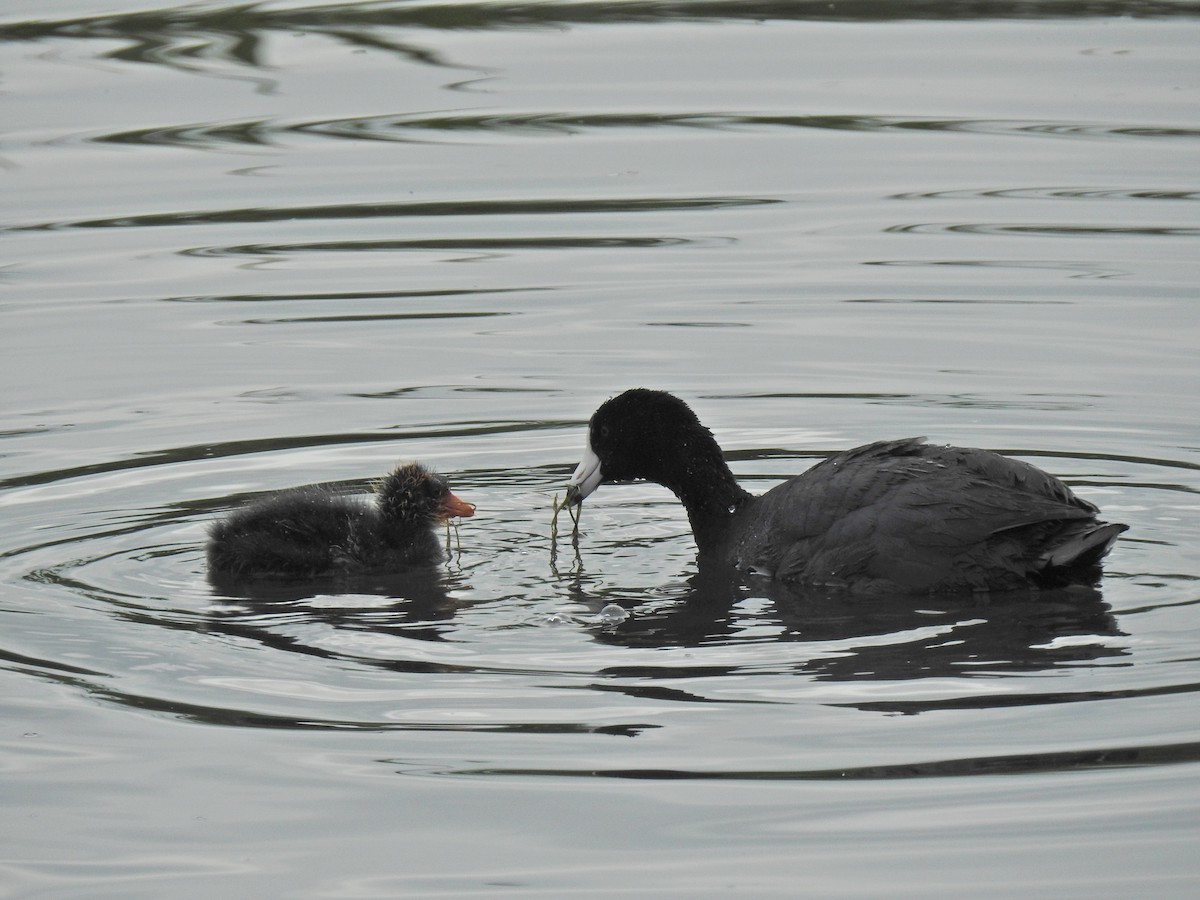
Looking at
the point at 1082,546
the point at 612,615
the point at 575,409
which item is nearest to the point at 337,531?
the point at 612,615

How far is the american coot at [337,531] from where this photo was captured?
785 cm

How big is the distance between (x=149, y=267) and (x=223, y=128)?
3.16m

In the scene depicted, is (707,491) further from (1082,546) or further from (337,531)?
(1082,546)

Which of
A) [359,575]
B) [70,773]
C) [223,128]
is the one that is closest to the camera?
[70,773]

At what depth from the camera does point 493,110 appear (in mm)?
16188

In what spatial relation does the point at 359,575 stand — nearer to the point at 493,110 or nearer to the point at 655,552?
the point at 655,552

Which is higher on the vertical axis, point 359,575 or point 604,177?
point 604,177

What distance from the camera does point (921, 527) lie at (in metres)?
7.29

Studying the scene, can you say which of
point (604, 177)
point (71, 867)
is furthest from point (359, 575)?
point (604, 177)

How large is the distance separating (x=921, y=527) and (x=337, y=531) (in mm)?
2370

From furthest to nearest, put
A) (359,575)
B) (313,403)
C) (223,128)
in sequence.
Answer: (223,128), (313,403), (359,575)

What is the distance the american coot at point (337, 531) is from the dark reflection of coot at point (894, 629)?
1030 millimetres

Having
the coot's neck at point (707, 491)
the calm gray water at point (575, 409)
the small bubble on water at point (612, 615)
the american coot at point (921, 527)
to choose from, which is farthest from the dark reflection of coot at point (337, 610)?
the american coot at point (921, 527)

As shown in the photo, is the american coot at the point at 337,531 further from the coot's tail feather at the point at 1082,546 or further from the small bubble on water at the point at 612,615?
the coot's tail feather at the point at 1082,546
